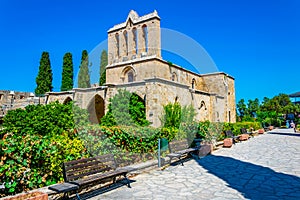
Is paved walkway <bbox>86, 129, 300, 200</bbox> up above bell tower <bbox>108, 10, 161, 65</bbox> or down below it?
below

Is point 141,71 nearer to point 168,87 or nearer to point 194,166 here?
point 168,87

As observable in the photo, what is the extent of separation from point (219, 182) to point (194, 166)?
186 centimetres

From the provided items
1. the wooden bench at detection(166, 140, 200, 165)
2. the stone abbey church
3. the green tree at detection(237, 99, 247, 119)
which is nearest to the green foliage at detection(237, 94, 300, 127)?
the green tree at detection(237, 99, 247, 119)

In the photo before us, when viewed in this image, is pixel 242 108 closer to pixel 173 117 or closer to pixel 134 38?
pixel 134 38

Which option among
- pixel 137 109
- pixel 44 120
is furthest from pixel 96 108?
pixel 44 120

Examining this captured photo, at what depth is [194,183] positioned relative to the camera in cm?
526

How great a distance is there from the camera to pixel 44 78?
3150cm

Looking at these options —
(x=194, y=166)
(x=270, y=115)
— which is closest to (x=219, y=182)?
(x=194, y=166)

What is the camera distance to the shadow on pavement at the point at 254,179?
4496 mm

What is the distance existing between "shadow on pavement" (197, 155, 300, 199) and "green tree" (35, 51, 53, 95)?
2844 centimetres

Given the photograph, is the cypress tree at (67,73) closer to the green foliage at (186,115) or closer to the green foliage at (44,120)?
the green foliage at (44,120)

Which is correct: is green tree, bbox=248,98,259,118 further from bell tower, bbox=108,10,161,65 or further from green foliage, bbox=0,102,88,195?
green foliage, bbox=0,102,88,195

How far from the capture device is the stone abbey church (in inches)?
608

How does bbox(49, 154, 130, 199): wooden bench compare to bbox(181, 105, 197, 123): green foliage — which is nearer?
bbox(49, 154, 130, 199): wooden bench
